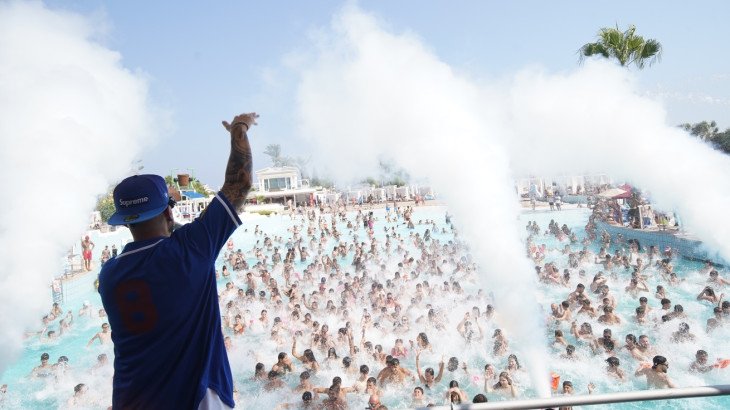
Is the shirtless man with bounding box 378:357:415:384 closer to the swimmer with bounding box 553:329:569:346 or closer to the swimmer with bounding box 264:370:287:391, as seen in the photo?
the swimmer with bounding box 264:370:287:391

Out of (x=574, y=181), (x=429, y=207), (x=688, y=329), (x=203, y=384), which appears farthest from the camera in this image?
(x=574, y=181)

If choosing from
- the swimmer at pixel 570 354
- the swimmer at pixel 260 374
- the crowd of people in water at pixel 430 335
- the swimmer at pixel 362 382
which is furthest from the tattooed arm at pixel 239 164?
the swimmer at pixel 570 354

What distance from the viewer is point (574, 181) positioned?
4616 centimetres

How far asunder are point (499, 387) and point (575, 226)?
70.6 feet

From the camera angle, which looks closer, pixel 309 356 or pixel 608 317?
pixel 309 356

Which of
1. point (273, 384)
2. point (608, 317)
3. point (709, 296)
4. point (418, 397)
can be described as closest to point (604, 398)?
point (418, 397)

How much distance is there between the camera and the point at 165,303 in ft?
5.12

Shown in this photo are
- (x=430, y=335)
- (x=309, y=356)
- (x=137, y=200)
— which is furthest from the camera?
(x=430, y=335)

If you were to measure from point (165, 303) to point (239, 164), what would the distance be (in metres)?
0.54

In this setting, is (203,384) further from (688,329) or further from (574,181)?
(574,181)

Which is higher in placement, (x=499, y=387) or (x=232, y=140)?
(x=232, y=140)

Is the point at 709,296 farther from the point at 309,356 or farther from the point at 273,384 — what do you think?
the point at 273,384

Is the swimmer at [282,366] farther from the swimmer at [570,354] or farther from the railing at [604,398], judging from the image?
the railing at [604,398]

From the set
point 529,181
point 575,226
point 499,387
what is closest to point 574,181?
point 529,181
